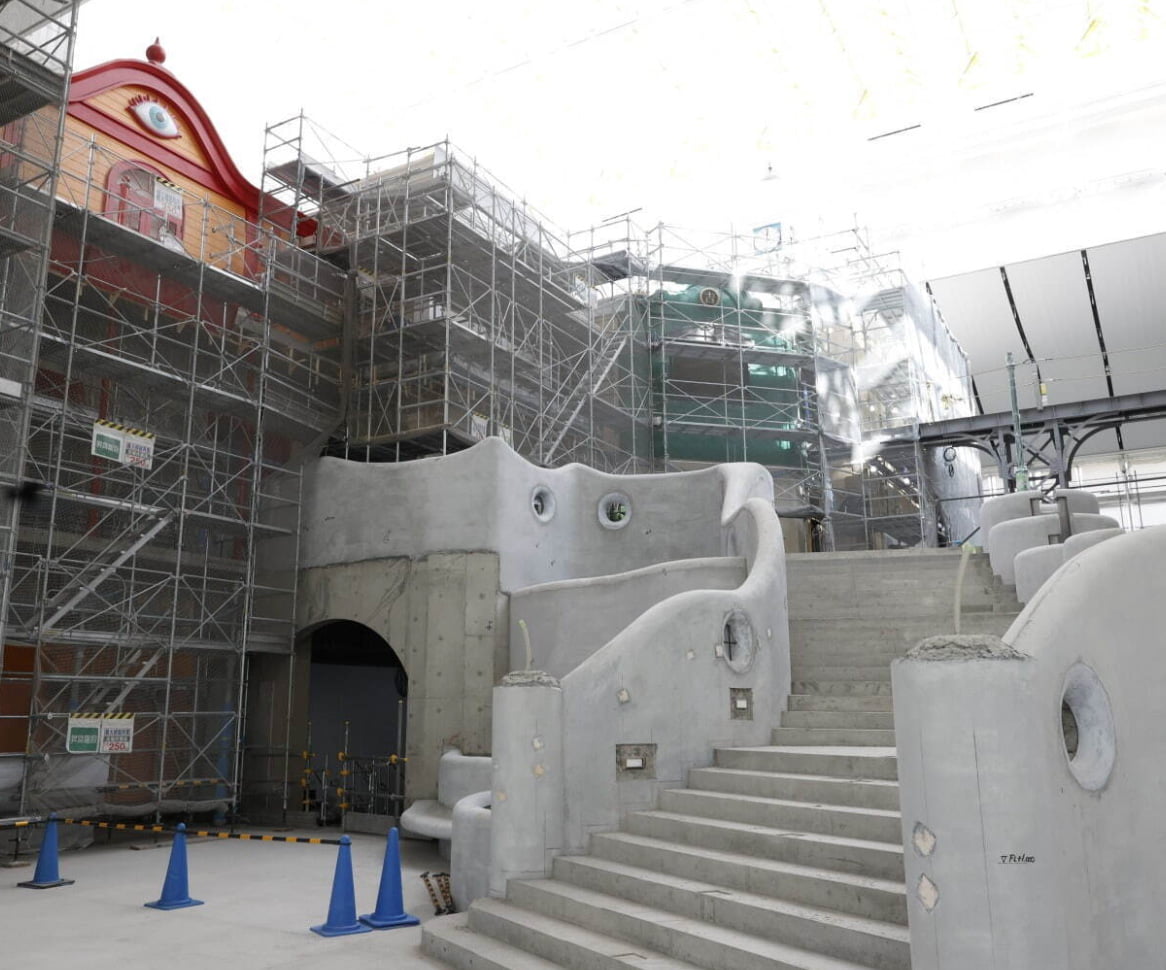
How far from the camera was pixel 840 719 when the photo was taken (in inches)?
A: 356

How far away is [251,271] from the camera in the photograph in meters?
19.9

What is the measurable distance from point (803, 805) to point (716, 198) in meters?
29.2

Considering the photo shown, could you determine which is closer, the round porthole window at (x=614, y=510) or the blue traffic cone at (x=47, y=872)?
the blue traffic cone at (x=47, y=872)

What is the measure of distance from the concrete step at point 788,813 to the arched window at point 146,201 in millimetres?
13324

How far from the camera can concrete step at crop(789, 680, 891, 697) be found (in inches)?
379

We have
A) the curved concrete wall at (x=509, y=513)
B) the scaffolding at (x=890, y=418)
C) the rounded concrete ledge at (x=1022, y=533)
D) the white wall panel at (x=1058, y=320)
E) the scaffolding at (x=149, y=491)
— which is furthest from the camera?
the white wall panel at (x=1058, y=320)

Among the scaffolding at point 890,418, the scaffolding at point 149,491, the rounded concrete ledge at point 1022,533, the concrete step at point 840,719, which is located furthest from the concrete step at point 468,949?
the scaffolding at point 890,418

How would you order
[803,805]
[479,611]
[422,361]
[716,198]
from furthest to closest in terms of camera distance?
[716,198], [422,361], [479,611], [803,805]

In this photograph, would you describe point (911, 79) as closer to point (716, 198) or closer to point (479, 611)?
point (716, 198)

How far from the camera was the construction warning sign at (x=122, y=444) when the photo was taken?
1457cm

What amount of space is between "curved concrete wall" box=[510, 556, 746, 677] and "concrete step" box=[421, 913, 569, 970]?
5.97 metres

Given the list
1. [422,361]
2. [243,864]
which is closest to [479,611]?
[243,864]

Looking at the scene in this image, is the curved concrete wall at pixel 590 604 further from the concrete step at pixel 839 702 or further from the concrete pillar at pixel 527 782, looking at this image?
the concrete pillar at pixel 527 782

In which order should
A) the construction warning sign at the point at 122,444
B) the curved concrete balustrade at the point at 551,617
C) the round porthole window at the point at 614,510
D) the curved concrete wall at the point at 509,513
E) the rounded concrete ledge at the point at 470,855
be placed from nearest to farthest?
the curved concrete balustrade at the point at 551,617, the rounded concrete ledge at the point at 470,855, the construction warning sign at the point at 122,444, the curved concrete wall at the point at 509,513, the round porthole window at the point at 614,510
